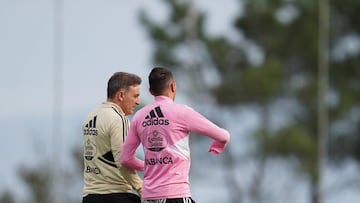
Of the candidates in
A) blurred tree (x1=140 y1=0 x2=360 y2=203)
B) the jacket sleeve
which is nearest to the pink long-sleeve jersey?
the jacket sleeve

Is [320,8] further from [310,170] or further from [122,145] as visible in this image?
[122,145]

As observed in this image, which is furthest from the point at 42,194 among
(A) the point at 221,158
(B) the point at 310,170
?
(B) the point at 310,170

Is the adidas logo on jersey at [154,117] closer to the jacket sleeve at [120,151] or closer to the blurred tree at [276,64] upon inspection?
the jacket sleeve at [120,151]

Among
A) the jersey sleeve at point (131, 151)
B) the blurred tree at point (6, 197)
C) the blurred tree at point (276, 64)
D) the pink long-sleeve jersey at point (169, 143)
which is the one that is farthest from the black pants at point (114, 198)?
the blurred tree at point (6, 197)

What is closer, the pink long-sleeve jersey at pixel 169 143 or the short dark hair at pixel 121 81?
the pink long-sleeve jersey at pixel 169 143

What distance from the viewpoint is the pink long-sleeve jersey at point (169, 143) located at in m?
8.71

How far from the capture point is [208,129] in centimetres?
870

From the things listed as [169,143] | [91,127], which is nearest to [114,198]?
[91,127]

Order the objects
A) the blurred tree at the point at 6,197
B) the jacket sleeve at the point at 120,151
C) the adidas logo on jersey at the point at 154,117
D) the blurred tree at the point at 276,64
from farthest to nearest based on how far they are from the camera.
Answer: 1. the blurred tree at the point at 6,197
2. the blurred tree at the point at 276,64
3. the jacket sleeve at the point at 120,151
4. the adidas logo on jersey at the point at 154,117

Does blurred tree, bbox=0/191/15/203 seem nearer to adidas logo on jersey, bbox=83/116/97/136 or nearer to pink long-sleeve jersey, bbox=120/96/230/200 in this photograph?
adidas logo on jersey, bbox=83/116/97/136

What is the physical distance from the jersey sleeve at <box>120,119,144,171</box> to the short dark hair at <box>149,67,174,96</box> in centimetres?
29

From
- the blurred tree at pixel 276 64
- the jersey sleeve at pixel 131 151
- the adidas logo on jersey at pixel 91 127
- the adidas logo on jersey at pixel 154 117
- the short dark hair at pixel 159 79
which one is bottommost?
the jersey sleeve at pixel 131 151

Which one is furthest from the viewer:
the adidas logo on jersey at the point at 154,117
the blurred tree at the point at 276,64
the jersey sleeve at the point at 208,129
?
the blurred tree at the point at 276,64

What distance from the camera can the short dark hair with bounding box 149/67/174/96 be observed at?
8.78 meters
